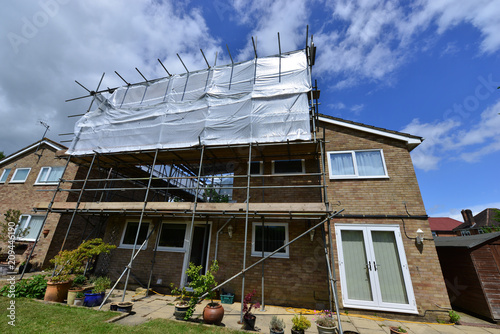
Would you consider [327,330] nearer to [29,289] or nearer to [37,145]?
[29,289]

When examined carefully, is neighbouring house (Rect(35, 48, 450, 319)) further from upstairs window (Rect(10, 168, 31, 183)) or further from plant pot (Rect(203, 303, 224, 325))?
upstairs window (Rect(10, 168, 31, 183))

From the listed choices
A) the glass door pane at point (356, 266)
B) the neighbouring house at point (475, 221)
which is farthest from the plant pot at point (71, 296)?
the neighbouring house at point (475, 221)

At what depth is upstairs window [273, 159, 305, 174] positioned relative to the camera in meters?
8.61

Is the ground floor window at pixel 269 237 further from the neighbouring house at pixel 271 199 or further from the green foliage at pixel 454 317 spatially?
the green foliage at pixel 454 317

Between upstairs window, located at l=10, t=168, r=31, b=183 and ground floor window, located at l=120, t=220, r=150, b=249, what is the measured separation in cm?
929

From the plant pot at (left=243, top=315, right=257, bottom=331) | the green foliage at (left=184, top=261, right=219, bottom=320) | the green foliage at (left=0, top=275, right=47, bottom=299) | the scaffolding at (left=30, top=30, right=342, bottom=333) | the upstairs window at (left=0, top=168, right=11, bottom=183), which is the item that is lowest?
the plant pot at (left=243, top=315, right=257, bottom=331)

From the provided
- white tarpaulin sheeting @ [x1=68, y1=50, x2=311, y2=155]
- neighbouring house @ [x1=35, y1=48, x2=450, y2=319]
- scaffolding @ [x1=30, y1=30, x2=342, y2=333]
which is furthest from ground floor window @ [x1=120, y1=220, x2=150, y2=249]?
white tarpaulin sheeting @ [x1=68, y1=50, x2=311, y2=155]

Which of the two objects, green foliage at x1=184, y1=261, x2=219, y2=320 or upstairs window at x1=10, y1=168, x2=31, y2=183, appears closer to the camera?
green foliage at x1=184, y1=261, x2=219, y2=320

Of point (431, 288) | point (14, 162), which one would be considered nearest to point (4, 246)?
point (14, 162)

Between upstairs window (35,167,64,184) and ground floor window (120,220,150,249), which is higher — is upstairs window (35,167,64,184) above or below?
above

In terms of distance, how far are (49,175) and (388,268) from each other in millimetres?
18012

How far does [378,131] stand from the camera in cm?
836

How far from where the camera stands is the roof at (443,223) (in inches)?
1262

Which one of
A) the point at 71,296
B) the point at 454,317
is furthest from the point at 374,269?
the point at 71,296
